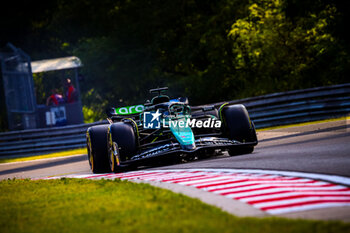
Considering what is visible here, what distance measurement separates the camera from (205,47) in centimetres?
2858

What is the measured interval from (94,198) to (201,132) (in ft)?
15.7

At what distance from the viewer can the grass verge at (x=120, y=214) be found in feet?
16.3

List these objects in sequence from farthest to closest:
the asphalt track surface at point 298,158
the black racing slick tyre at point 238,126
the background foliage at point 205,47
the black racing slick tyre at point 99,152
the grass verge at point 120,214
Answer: the background foliage at point 205,47
the black racing slick tyre at point 99,152
the black racing slick tyre at point 238,126
the asphalt track surface at point 298,158
the grass verge at point 120,214

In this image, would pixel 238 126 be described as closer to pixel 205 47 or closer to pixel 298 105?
pixel 298 105

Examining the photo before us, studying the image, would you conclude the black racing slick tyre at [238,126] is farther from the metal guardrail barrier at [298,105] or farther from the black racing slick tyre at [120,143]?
the metal guardrail barrier at [298,105]

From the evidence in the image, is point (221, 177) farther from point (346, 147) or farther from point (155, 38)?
point (155, 38)

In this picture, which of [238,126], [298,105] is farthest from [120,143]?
[298,105]

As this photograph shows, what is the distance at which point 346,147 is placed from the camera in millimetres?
10227

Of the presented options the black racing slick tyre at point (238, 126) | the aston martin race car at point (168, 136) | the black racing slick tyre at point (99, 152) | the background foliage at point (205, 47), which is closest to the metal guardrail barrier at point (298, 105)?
the background foliage at point (205, 47)

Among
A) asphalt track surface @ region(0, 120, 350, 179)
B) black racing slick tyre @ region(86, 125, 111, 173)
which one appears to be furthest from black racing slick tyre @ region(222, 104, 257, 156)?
black racing slick tyre @ region(86, 125, 111, 173)

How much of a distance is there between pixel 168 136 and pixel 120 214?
565 centimetres

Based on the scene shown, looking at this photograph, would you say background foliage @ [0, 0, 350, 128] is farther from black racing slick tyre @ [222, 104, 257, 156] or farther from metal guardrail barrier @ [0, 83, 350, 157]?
black racing slick tyre @ [222, 104, 257, 156]

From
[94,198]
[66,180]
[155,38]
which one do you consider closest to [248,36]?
[155,38]

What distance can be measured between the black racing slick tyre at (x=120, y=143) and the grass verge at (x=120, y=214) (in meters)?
1.75
